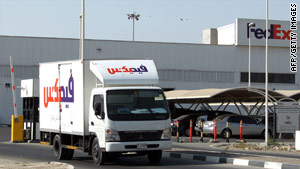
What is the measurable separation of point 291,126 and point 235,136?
25.2 feet

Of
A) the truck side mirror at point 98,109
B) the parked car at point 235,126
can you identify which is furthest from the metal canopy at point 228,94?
the truck side mirror at point 98,109

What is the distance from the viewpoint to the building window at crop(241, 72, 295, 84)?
64750 mm

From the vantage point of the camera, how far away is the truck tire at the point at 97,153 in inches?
689

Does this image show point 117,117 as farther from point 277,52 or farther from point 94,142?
point 277,52

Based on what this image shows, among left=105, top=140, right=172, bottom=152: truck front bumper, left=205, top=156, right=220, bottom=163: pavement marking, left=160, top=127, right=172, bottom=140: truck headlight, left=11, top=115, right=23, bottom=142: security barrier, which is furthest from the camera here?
left=11, top=115, right=23, bottom=142: security barrier

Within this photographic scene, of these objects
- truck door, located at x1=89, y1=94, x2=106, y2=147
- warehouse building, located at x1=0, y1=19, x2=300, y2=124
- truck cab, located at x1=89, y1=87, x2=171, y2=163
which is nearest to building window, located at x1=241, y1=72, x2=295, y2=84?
warehouse building, located at x1=0, y1=19, x2=300, y2=124

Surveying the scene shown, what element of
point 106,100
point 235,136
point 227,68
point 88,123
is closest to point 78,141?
point 88,123

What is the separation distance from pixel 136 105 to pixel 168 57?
151 feet

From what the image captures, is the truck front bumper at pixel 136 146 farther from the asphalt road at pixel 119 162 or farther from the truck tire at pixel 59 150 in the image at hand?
the truck tire at pixel 59 150

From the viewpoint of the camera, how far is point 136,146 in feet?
56.5

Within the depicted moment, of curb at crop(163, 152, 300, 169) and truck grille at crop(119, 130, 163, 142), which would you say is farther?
truck grille at crop(119, 130, 163, 142)

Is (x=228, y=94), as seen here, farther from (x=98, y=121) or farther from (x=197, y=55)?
(x=197, y=55)

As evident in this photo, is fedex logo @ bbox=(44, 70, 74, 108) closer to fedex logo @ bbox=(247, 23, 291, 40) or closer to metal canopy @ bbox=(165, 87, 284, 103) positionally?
metal canopy @ bbox=(165, 87, 284, 103)

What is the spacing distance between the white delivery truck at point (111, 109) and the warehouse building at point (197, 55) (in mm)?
40537
